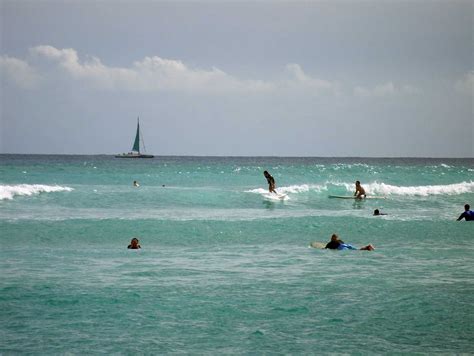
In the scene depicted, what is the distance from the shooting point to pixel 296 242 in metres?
19.9

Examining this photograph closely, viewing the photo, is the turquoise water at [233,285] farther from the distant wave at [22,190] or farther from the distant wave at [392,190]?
the distant wave at [392,190]

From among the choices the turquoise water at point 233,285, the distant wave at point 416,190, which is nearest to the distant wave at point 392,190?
the distant wave at point 416,190

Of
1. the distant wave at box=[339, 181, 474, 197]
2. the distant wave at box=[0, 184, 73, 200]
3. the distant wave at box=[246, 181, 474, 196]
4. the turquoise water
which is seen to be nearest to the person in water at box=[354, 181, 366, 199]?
the distant wave at box=[246, 181, 474, 196]

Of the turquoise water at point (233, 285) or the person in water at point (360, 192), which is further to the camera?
the person in water at point (360, 192)

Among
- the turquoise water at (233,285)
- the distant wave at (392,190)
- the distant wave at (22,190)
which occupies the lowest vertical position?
the turquoise water at (233,285)

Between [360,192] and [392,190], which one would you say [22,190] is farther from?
[392,190]

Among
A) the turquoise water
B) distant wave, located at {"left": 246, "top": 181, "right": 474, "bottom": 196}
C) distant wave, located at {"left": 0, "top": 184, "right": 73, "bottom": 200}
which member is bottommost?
the turquoise water

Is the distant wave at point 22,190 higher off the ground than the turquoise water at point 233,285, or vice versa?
the distant wave at point 22,190

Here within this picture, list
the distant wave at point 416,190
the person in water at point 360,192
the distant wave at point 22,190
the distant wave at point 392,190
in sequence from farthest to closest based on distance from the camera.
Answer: the distant wave at point 416,190 → the distant wave at point 392,190 → the distant wave at point 22,190 → the person in water at point 360,192

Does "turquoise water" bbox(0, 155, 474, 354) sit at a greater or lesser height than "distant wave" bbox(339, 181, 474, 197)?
lesser

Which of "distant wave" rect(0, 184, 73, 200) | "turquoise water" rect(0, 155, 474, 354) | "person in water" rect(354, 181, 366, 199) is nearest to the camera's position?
"turquoise water" rect(0, 155, 474, 354)

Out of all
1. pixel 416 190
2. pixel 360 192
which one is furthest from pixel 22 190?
pixel 416 190

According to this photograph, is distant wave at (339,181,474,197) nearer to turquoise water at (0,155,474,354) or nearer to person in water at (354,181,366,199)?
person in water at (354,181,366,199)

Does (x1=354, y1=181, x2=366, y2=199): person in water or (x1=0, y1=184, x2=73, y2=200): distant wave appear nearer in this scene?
(x1=354, y1=181, x2=366, y2=199): person in water
